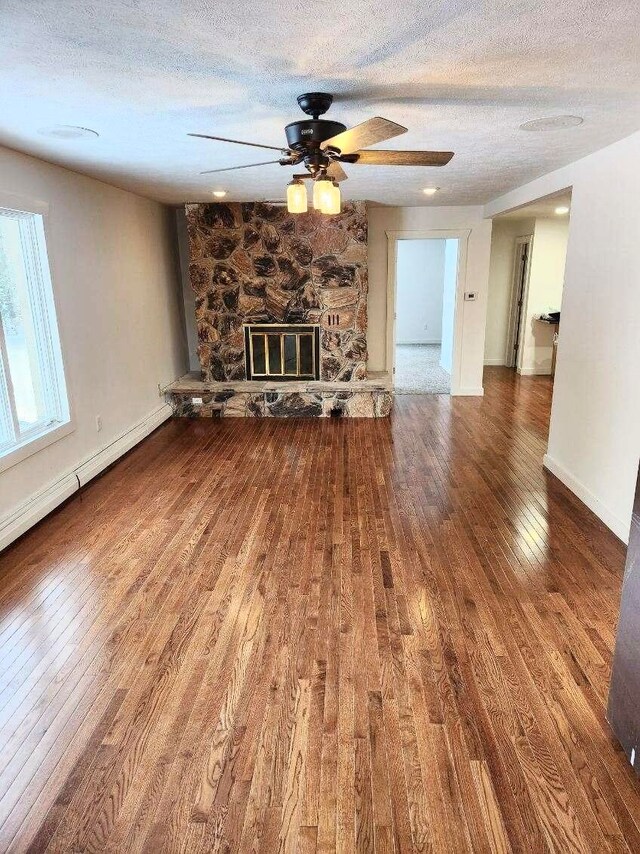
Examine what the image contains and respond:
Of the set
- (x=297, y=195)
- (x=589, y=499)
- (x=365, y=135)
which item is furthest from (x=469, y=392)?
(x=365, y=135)

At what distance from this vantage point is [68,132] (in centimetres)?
288

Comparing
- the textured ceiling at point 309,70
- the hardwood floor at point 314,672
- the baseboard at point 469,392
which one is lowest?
the hardwood floor at point 314,672

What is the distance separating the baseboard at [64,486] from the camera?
324cm

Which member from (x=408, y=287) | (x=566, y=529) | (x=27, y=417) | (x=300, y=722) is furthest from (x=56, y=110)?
(x=408, y=287)

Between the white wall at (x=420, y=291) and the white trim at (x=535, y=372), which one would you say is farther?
the white wall at (x=420, y=291)

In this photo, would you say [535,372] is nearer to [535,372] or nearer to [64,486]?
[535,372]

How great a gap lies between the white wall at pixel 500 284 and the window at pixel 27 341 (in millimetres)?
6850

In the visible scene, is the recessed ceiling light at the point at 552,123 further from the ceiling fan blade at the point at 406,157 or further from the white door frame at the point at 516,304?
the white door frame at the point at 516,304

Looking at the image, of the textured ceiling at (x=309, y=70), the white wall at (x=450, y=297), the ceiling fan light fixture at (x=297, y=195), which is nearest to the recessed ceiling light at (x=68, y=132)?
the textured ceiling at (x=309, y=70)

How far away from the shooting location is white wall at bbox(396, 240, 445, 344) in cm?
1082

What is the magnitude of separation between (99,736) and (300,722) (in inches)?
28.6

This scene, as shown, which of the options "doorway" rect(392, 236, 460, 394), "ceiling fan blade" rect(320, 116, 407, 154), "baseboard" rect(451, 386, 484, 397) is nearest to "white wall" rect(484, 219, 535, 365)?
"doorway" rect(392, 236, 460, 394)

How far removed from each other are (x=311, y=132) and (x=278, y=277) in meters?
3.70

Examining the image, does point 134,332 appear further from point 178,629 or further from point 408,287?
point 408,287
